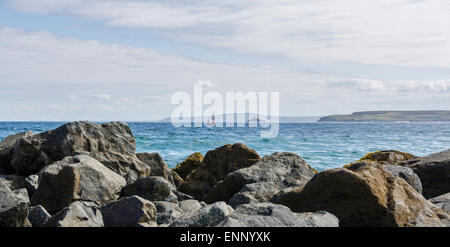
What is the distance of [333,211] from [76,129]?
20.7ft

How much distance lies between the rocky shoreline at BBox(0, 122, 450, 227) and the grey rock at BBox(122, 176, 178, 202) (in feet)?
0.06

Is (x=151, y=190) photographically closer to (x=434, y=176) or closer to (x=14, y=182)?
(x=14, y=182)

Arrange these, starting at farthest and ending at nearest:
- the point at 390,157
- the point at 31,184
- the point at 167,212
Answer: the point at 390,157 < the point at 31,184 < the point at 167,212

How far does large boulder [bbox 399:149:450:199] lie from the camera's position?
895 cm

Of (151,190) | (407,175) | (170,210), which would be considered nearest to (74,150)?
(151,190)

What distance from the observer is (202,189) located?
980 centimetres

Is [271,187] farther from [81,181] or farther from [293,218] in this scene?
[81,181]

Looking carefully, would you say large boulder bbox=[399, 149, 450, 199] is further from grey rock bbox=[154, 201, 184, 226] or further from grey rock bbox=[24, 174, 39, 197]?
grey rock bbox=[24, 174, 39, 197]

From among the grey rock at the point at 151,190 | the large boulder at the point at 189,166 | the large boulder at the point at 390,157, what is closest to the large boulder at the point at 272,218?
the grey rock at the point at 151,190

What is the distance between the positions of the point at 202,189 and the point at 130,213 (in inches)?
161

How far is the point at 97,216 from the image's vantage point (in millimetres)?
5520

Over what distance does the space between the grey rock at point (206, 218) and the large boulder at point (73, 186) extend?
2756 millimetres

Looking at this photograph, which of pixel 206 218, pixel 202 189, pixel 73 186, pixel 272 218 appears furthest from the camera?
pixel 202 189
